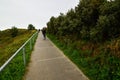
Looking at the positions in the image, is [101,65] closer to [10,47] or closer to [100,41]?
[100,41]

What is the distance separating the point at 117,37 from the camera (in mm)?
11195

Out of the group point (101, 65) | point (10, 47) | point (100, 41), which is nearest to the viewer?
point (101, 65)

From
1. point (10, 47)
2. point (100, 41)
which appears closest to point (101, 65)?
point (100, 41)

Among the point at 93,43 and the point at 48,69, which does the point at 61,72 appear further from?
the point at 93,43

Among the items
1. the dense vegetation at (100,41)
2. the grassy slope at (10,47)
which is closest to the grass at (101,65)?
the dense vegetation at (100,41)

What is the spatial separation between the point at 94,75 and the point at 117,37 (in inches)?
123

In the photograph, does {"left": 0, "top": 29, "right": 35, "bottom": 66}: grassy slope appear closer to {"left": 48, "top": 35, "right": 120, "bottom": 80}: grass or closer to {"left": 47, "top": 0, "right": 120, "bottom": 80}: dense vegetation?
{"left": 47, "top": 0, "right": 120, "bottom": 80}: dense vegetation

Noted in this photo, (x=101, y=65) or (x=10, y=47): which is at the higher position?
(x=101, y=65)

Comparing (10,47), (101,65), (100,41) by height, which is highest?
(100,41)

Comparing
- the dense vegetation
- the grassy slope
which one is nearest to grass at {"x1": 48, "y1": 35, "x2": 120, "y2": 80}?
the dense vegetation

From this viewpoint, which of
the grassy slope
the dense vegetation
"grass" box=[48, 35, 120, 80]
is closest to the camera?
"grass" box=[48, 35, 120, 80]

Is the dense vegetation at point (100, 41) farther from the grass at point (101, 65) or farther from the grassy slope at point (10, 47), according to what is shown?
the grassy slope at point (10, 47)

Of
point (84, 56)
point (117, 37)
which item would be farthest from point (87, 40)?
point (117, 37)

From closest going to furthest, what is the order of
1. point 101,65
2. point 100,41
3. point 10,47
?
point 101,65
point 100,41
point 10,47
